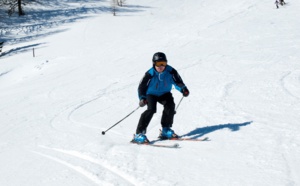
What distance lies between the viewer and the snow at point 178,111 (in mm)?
4520

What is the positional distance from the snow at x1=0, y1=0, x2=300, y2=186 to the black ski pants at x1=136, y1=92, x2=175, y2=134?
0.46 metres

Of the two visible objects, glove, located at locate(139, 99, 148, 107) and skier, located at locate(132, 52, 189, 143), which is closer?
glove, located at locate(139, 99, 148, 107)

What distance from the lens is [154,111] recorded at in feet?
20.1

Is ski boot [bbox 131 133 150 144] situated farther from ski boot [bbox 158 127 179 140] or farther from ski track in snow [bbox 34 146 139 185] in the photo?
ski track in snow [bbox 34 146 139 185]

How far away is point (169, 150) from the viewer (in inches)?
211

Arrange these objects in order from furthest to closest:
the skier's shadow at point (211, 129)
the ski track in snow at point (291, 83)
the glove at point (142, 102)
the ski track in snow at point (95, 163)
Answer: the ski track in snow at point (291, 83)
the skier's shadow at point (211, 129)
the glove at point (142, 102)
the ski track in snow at point (95, 163)

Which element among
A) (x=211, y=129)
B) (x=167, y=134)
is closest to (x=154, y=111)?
(x=167, y=134)

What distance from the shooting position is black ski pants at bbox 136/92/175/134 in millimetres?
6082

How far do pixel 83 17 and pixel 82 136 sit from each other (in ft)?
109

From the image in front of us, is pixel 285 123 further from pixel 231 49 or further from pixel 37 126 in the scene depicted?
pixel 231 49

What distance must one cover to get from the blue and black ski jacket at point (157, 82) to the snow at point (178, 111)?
2.96ft

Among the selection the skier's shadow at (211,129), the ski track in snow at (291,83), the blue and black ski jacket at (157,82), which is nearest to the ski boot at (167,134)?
the skier's shadow at (211,129)

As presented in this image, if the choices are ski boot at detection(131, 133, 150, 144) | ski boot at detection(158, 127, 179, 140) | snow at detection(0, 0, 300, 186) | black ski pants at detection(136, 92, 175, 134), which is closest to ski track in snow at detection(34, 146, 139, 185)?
snow at detection(0, 0, 300, 186)

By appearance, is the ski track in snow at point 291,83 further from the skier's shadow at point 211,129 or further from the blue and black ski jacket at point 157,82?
the blue and black ski jacket at point 157,82
